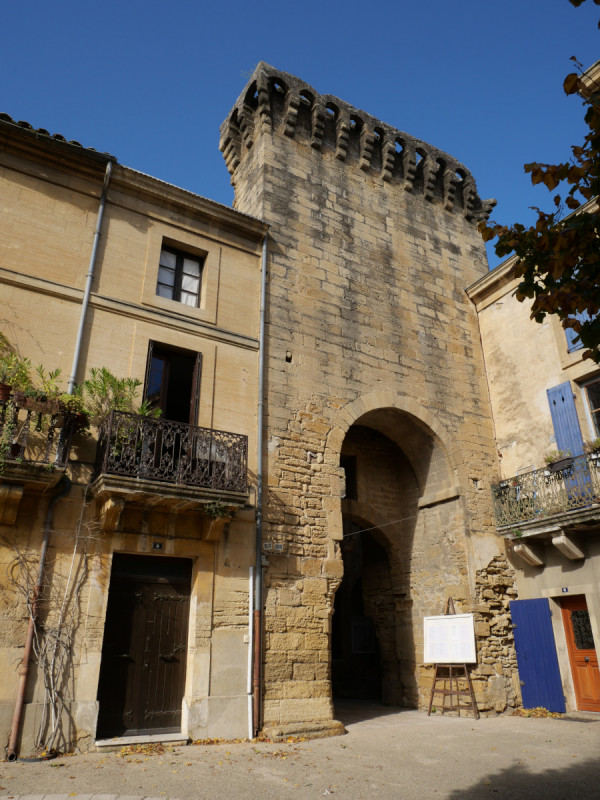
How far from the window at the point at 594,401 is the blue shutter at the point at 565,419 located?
30cm

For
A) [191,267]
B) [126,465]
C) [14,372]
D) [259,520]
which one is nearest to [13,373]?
[14,372]

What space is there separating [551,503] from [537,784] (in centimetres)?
539

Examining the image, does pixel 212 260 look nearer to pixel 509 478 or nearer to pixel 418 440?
pixel 418 440

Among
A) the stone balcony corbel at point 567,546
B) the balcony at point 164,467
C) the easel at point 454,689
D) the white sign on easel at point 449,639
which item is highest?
the balcony at point 164,467

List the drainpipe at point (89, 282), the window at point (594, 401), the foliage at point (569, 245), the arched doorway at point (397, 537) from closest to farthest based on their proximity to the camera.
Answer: the foliage at point (569, 245) < the drainpipe at point (89, 282) < the window at point (594, 401) < the arched doorway at point (397, 537)

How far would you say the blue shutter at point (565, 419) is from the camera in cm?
1029

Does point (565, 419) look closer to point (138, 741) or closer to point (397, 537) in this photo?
point (397, 537)

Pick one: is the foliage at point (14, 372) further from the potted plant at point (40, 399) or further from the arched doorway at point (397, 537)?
the arched doorway at point (397, 537)

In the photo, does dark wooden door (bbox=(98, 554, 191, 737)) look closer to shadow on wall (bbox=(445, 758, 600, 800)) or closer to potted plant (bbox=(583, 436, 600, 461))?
shadow on wall (bbox=(445, 758, 600, 800))

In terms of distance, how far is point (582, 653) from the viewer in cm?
975

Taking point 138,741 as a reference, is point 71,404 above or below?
above

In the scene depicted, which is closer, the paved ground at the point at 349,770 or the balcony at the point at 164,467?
the paved ground at the point at 349,770

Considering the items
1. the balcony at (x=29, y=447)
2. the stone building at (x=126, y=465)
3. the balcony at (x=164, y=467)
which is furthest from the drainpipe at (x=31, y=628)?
the balcony at (x=164, y=467)

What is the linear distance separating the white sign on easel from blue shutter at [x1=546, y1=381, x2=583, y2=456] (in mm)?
3403
